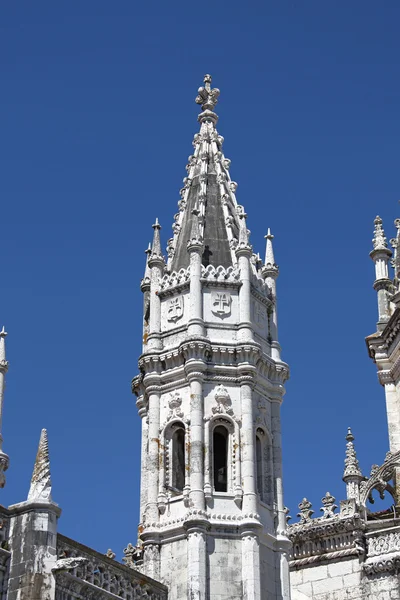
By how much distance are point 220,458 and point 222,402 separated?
1.31 metres

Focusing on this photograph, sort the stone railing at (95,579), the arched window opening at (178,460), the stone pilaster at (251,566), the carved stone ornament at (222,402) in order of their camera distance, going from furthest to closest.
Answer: the carved stone ornament at (222,402) < the arched window opening at (178,460) < the stone pilaster at (251,566) < the stone railing at (95,579)

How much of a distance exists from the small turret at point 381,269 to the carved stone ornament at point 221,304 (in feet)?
29.5

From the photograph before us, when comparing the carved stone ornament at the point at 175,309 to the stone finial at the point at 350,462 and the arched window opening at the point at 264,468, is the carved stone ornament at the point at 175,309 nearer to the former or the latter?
the arched window opening at the point at 264,468

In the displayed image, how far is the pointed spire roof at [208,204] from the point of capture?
34.3 meters

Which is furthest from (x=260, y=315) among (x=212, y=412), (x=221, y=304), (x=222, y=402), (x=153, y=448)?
(x=153, y=448)

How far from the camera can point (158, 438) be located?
31.8m

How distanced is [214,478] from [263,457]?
1.33 m

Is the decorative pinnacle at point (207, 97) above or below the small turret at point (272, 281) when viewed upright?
above

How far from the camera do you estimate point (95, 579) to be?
2680 cm

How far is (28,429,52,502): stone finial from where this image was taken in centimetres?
2523

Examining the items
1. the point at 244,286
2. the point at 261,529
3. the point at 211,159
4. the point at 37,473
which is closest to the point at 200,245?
the point at 244,286

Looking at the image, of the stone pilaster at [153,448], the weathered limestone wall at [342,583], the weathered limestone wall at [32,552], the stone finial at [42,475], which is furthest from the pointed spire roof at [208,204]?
the weathered limestone wall at [32,552]

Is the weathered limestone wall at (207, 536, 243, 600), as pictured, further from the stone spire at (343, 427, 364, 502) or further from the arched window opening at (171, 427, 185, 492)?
the stone spire at (343, 427, 364, 502)

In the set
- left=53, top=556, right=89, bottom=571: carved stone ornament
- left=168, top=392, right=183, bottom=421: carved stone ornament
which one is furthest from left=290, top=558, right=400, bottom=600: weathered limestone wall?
left=53, top=556, right=89, bottom=571: carved stone ornament
